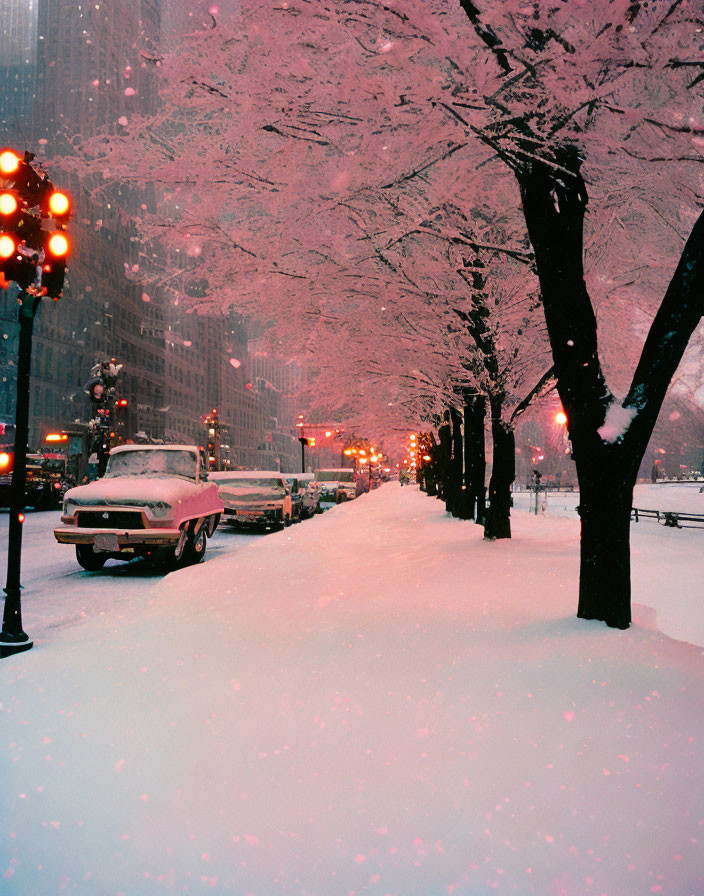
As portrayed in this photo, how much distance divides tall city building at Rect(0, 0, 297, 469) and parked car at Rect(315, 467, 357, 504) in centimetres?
2472

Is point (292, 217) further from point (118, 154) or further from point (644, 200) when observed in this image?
point (644, 200)

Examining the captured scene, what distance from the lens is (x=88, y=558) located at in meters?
10.7

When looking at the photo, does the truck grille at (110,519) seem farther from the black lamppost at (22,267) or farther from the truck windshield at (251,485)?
the truck windshield at (251,485)

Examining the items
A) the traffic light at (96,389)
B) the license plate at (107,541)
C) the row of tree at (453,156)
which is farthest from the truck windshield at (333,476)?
the row of tree at (453,156)

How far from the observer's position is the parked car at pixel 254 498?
18.1 meters

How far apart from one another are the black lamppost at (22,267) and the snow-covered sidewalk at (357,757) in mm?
704

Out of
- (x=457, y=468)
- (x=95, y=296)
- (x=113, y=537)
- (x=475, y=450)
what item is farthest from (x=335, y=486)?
(x=95, y=296)

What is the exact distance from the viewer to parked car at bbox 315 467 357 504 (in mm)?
37406

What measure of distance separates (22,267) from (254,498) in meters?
12.7

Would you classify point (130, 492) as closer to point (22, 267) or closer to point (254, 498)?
point (22, 267)

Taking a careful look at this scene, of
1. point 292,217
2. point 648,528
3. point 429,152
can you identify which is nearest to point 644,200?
point 429,152

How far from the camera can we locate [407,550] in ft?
36.2

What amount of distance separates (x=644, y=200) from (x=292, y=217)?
3960 mm

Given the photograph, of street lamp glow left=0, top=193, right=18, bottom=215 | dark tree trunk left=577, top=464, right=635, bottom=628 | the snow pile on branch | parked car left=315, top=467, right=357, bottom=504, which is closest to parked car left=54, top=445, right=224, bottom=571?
street lamp glow left=0, top=193, right=18, bottom=215
